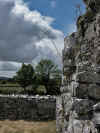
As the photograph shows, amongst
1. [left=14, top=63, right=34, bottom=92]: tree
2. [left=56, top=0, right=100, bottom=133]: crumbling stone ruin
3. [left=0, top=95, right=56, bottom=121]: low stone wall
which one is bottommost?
[left=0, top=95, right=56, bottom=121]: low stone wall

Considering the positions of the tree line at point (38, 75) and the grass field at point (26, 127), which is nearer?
the grass field at point (26, 127)

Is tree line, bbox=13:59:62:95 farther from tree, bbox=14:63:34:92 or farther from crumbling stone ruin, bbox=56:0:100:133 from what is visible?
crumbling stone ruin, bbox=56:0:100:133

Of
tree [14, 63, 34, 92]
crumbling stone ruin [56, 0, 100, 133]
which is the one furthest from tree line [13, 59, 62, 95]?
crumbling stone ruin [56, 0, 100, 133]

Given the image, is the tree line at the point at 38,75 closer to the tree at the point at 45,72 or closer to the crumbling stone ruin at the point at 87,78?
the tree at the point at 45,72

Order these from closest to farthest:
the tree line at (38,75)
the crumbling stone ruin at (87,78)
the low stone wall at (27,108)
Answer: the crumbling stone ruin at (87,78)
the low stone wall at (27,108)
the tree line at (38,75)

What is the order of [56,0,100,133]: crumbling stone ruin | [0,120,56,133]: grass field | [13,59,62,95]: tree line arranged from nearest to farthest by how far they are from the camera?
[56,0,100,133]: crumbling stone ruin → [0,120,56,133]: grass field → [13,59,62,95]: tree line

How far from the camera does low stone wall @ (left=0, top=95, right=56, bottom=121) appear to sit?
9008mm

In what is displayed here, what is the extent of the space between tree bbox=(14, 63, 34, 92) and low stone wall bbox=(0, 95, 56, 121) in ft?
66.3

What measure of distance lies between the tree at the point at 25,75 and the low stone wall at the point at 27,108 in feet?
66.3

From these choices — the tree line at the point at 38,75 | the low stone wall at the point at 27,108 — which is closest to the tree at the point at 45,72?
the tree line at the point at 38,75

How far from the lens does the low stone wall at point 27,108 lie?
355 inches

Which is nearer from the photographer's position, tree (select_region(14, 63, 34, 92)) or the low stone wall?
the low stone wall

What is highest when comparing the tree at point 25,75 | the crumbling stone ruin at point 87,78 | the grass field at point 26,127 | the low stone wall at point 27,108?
the tree at point 25,75

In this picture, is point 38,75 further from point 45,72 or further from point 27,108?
point 27,108
